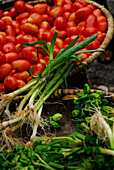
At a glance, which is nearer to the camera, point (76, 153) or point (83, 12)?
point (76, 153)

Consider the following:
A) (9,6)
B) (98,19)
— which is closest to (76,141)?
(98,19)

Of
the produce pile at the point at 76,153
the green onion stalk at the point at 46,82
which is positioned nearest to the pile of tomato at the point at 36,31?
the green onion stalk at the point at 46,82

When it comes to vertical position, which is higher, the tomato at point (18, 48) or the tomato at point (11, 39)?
the tomato at point (11, 39)

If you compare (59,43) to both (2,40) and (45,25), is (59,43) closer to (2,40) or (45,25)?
(45,25)

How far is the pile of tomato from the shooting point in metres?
2.06

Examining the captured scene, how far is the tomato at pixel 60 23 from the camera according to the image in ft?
7.82

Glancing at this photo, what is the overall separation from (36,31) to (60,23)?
0.98 feet

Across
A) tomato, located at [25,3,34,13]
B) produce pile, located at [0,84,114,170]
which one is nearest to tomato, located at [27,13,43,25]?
tomato, located at [25,3,34,13]

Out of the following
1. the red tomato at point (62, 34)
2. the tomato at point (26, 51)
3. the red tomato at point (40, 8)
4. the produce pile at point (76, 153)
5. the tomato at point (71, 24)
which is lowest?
the produce pile at point (76, 153)

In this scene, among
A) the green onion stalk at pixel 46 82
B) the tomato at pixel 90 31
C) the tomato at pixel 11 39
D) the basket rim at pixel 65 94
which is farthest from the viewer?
the tomato at pixel 11 39

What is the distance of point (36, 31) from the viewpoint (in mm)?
2408

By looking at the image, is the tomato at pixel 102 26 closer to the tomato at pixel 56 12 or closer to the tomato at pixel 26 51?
the tomato at pixel 56 12

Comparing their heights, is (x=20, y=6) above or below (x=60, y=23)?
above

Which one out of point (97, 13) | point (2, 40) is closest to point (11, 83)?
point (2, 40)
